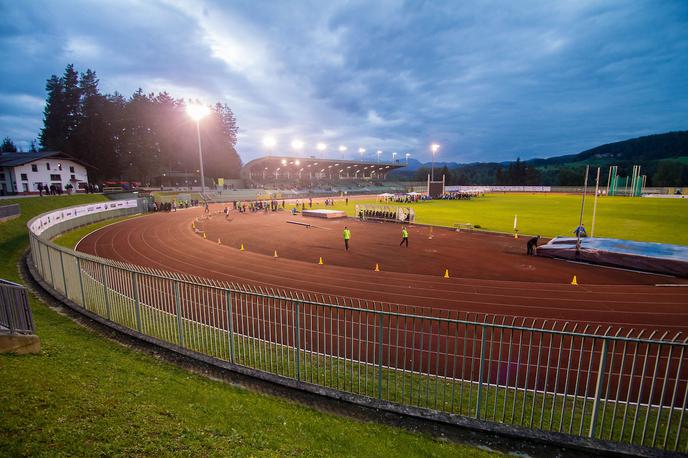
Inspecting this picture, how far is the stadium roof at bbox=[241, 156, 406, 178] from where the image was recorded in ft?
283

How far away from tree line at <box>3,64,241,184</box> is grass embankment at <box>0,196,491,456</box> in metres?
Answer: 69.1

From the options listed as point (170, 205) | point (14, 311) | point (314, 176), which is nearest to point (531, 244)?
point (14, 311)

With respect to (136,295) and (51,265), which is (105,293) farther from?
(51,265)

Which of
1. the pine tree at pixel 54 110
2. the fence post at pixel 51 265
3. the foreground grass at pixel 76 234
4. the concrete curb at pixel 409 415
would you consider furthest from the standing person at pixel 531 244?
the pine tree at pixel 54 110

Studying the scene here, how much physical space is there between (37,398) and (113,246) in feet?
74.6

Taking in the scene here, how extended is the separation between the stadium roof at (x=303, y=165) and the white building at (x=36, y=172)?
125 feet

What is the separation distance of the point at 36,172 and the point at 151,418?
58.9m

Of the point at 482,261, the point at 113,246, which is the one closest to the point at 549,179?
the point at 482,261

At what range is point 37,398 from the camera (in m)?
4.46

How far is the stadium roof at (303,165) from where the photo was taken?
283 ft

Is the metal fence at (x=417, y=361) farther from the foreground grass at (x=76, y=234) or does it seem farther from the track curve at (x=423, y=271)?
the foreground grass at (x=76, y=234)

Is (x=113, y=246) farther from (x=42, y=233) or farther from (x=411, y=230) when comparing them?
(x=411, y=230)

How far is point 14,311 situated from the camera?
6074 millimetres

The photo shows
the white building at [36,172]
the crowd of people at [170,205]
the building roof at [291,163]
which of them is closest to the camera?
the white building at [36,172]
